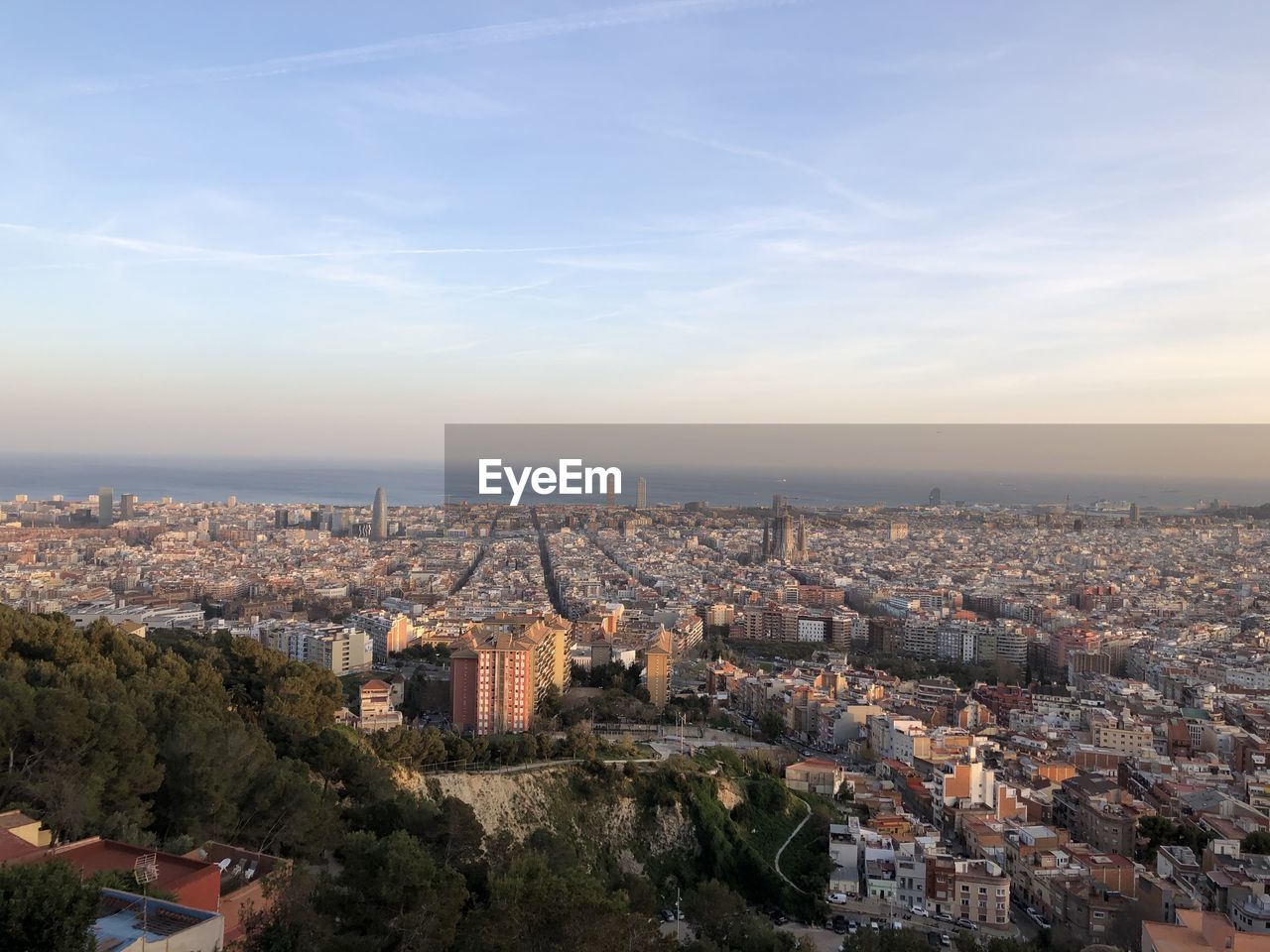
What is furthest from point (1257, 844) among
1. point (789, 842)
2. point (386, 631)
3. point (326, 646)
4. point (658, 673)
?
point (386, 631)

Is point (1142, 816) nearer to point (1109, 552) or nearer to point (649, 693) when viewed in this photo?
point (649, 693)

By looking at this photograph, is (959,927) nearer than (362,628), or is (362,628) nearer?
(959,927)

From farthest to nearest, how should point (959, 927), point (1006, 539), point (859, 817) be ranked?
point (1006, 539) < point (859, 817) < point (959, 927)

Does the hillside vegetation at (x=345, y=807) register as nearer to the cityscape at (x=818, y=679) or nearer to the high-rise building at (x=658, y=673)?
the cityscape at (x=818, y=679)

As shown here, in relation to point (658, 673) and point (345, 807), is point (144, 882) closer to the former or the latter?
point (345, 807)

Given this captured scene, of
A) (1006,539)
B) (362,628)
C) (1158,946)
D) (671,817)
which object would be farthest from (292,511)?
(1158,946)

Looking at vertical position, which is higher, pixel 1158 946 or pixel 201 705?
pixel 201 705
